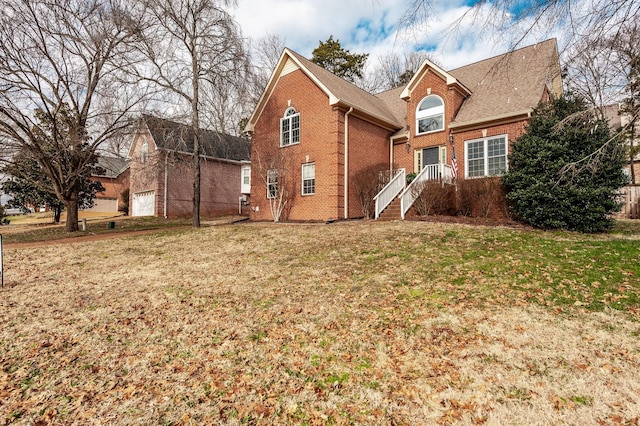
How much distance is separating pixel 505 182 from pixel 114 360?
11378 mm

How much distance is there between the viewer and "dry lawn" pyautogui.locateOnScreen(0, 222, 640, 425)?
9.25 ft

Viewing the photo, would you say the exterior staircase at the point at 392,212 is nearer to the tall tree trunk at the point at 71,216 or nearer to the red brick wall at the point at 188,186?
the tall tree trunk at the point at 71,216

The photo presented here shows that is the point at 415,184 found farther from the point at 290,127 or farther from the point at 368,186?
the point at 290,127

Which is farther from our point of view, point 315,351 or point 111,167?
point 111,167

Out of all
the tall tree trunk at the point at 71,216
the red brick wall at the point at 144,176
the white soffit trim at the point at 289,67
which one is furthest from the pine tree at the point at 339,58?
the tall tree trunk at the point at 71,216

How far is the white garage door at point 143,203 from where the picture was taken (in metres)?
24.0

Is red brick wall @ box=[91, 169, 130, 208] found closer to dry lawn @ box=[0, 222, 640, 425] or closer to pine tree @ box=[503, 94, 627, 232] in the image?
dry lawn @ box=[0, 222, 640, 425]

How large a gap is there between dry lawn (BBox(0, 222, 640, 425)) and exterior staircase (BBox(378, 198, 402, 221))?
587 cm

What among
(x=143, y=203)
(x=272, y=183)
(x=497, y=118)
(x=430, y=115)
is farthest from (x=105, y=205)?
(x=497, y=118)

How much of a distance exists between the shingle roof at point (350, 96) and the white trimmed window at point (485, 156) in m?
4.13

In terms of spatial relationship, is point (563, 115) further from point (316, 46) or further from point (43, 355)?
point (316, 46)

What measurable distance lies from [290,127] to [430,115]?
272 inches

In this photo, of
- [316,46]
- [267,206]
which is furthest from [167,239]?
[316,46]

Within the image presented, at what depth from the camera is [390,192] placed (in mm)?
13781
